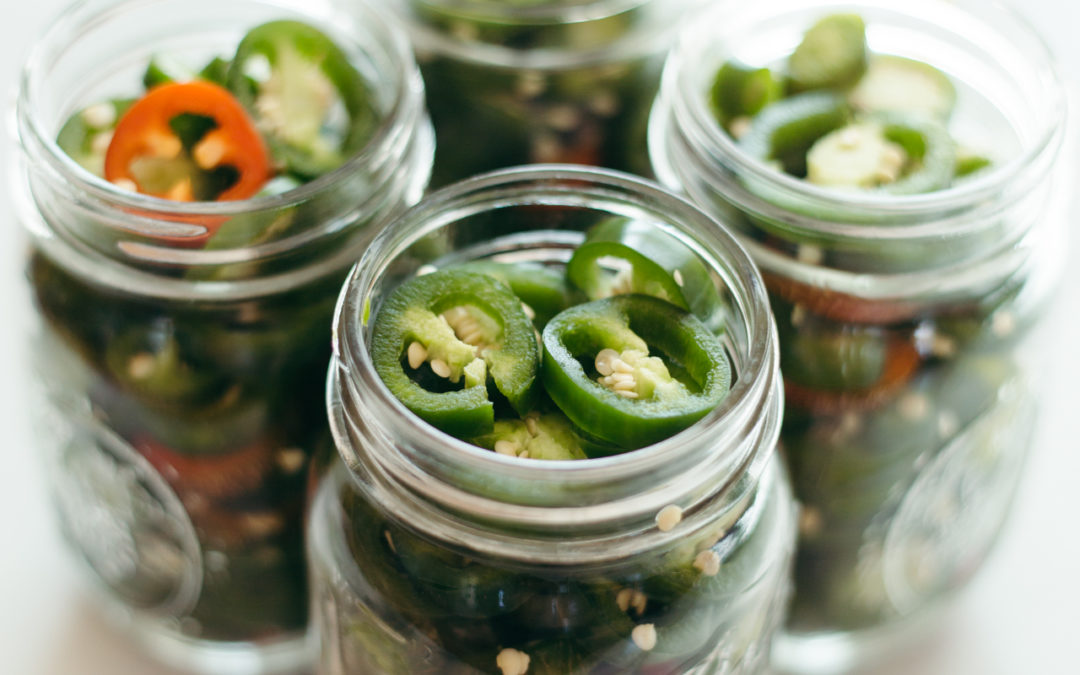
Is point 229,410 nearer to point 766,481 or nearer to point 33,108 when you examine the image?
point 33,108

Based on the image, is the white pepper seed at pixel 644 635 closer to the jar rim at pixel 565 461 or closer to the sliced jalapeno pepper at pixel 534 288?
the jar rim at pixel 565 461

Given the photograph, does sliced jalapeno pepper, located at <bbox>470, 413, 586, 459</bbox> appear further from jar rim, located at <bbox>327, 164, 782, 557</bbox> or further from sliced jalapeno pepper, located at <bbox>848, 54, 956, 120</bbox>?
sliced jalapeno pepper, located at <bbox>848, 54, 956, 120</bbox>

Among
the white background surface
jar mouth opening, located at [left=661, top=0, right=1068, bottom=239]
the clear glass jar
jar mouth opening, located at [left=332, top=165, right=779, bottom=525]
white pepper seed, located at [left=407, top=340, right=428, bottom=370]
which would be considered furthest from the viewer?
the white background surface

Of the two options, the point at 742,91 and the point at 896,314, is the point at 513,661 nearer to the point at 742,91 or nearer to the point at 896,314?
the point at 896,314

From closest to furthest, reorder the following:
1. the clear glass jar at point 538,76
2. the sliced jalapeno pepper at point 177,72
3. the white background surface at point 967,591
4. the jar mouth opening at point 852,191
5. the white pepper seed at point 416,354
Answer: the white pepper seed at point 416,354 < the jar mouth opening at point 852,191 < the sliced jalapeno pepper at point 177,72 < the clear glass jar at point 538,76 < the white background surface at point 967,591

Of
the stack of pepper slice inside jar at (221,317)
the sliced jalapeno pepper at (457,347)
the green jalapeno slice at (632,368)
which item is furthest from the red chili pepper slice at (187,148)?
the green jalapeno slice at (632,368)

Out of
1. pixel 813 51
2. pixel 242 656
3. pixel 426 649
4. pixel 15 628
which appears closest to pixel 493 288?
pixel 426 649

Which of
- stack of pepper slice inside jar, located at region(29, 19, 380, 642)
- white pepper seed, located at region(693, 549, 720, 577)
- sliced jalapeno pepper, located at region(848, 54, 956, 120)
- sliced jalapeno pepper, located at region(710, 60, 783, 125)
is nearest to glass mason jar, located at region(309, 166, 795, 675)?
white pepper seed, located at region(693, 549, 720, 577)
